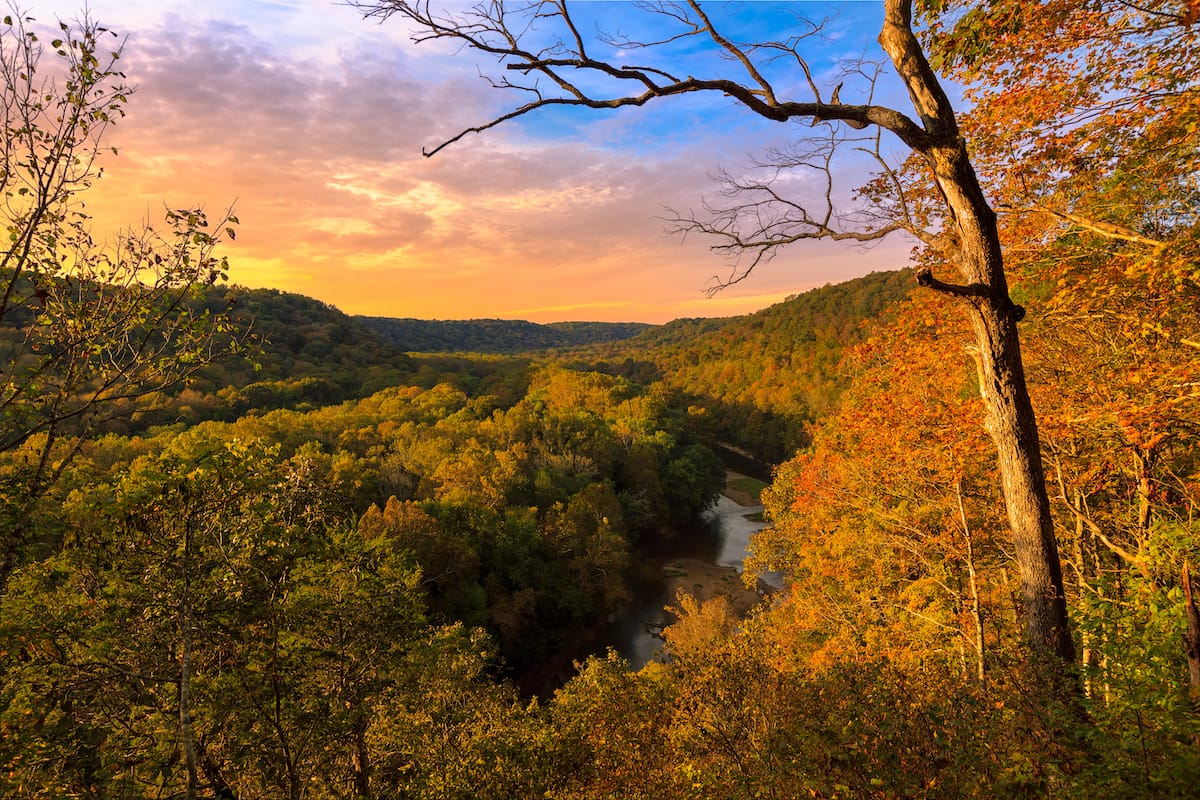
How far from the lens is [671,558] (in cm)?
3641

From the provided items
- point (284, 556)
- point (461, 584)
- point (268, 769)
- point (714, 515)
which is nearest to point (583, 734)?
point (268, 769)

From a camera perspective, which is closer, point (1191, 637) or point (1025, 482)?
point (1025, 482)

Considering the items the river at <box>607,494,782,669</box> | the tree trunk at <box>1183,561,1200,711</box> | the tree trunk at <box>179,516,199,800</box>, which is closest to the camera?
the tree trunk at <box>179,516,199,800</box>

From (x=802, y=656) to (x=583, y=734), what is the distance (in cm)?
759

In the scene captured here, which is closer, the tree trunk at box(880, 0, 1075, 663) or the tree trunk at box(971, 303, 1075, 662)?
the tree trunk at box(880, 0, 1075, 663)

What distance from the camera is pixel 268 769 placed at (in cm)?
740

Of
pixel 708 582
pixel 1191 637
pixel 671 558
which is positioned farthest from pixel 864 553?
pixel 671 558

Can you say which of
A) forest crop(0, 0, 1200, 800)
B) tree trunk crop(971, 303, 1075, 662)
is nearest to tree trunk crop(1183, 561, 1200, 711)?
forest crop(0, 0, 1200, 800)

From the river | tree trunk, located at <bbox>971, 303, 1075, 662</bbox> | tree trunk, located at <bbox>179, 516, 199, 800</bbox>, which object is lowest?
the river

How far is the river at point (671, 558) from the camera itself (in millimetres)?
25250

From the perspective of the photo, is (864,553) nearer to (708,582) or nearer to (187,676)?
(187,676)

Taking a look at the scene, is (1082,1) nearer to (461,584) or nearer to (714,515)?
(461,584)

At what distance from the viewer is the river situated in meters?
25.2

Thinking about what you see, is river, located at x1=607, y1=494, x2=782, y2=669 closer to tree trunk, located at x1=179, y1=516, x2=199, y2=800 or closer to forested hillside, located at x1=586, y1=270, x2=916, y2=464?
forested hillside, located at x1=586, y1=270, x2=916, y2=464
